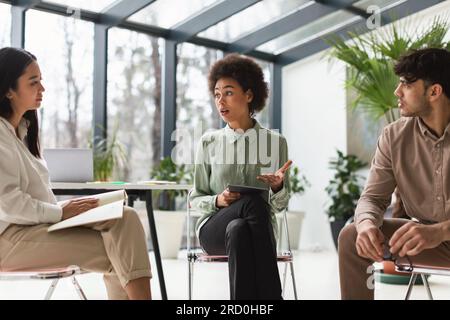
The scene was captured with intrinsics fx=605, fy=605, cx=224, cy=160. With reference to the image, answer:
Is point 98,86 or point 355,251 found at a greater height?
point 98,86

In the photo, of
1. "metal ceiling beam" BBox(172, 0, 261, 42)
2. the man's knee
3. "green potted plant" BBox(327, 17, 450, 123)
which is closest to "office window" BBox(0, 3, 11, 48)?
"metal ceiling beam" BBox(172, 0, 261, 42)

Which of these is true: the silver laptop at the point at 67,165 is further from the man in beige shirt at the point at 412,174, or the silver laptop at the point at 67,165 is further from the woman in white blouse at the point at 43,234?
the man in beige shirt at the point at 412,174

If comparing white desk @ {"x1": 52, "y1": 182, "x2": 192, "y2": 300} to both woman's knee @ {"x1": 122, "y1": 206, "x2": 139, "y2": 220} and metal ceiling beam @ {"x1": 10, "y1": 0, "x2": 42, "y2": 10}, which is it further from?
metal ceiling beam @ {"x1": 10, "y1": 0, "x2": 42, "y2": 10}

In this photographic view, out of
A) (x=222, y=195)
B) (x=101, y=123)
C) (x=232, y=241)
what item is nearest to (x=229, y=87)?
(x=222, y=195)

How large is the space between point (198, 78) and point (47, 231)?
16.3ft

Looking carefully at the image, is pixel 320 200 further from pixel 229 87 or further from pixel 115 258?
pixel 115 258

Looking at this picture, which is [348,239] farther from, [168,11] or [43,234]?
[168,11]

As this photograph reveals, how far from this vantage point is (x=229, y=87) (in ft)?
9.32

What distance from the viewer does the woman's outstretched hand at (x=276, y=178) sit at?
255cm

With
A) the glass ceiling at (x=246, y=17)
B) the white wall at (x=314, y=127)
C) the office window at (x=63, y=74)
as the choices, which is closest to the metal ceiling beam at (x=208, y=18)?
the glass ceiling at (x=246, y=17)

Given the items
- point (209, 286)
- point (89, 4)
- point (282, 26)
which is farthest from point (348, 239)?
point (282, 26)

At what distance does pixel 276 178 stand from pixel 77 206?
834 millimetres

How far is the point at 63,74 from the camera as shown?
578cm
